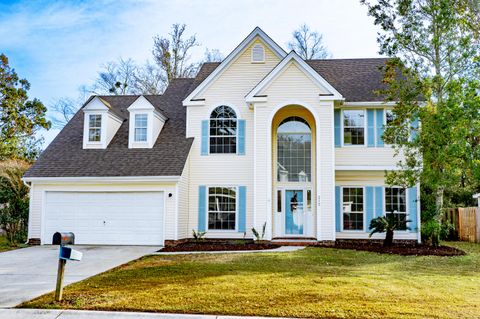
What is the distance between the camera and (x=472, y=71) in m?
15.6

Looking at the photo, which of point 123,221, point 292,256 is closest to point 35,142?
point 123,221

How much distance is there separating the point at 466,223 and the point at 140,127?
51.0 ft

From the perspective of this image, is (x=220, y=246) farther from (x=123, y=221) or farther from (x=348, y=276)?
(x=348, y=276)

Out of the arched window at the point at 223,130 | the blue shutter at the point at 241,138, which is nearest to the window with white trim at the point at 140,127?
the arched window at the point at 223,130

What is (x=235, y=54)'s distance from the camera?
18.8 m

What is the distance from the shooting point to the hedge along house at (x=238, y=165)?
16953mm

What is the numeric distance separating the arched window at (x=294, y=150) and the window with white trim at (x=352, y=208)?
1.83 metres

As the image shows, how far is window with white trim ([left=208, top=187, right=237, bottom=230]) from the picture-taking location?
17.9 m

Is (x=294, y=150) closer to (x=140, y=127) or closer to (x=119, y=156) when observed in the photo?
(x=140, y=127)

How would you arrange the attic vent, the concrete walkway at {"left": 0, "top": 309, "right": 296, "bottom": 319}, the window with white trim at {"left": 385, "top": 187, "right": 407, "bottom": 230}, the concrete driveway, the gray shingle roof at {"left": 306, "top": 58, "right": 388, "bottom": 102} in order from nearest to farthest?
the concrete walkway at {"left": 0, "top": 309, "right": 296, "bottom": 319} < the concrete driveway < the window with white trim at {"left": 385, "top": 187, "right": 407, "bottom": 230} < the gray shingle roof at {"left": 306, "top": 58, "right": 388, "bottom": 102} < the attic vent

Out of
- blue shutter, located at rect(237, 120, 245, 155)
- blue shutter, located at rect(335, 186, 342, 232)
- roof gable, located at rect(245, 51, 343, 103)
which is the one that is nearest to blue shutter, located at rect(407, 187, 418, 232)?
blue shutter, located at rect(335, 186, 342, 232)

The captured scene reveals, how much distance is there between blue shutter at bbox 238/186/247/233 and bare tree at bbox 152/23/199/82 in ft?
55.0

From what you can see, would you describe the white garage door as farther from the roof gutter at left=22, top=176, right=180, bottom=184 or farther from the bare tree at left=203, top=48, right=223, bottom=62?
the bare tree at left=203, top=48, right=223, bottom=62

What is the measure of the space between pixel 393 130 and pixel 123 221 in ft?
36.0
